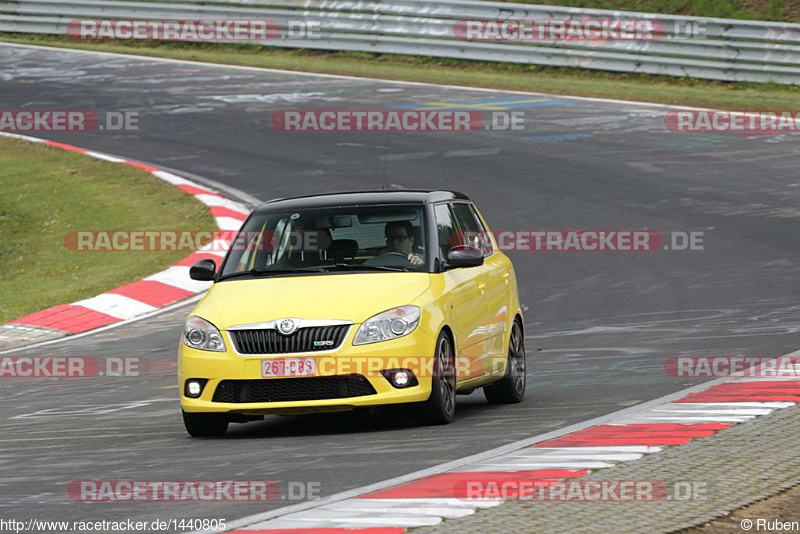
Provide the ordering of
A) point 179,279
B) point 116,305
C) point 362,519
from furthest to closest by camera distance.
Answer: point 179,279, point 116,305, point 362,519

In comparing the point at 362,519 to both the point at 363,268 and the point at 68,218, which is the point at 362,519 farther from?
the point at 68,218

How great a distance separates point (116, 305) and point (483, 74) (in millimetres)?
15958

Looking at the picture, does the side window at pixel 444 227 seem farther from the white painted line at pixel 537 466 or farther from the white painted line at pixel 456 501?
the white painted line at pixel 456 501

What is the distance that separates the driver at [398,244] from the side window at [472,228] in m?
0.77

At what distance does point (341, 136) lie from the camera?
81.2 feet

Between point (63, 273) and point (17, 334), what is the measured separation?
2.92 metres

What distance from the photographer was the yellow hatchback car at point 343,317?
8672mm

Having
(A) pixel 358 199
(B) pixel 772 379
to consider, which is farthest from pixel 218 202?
(B) pixel 772 379

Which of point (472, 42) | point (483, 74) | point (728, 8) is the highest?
point (728, 8)

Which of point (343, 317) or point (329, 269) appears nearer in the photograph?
point (343, 317)

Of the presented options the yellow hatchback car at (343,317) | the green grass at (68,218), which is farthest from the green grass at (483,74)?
the yellow hatchback car at (343,317)

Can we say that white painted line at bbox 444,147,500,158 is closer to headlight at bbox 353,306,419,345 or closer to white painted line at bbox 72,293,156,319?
white painted line at bbox 72,293,156,319

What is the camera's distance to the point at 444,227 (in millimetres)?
9992

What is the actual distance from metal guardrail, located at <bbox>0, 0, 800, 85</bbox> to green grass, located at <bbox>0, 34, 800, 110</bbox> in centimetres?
21
